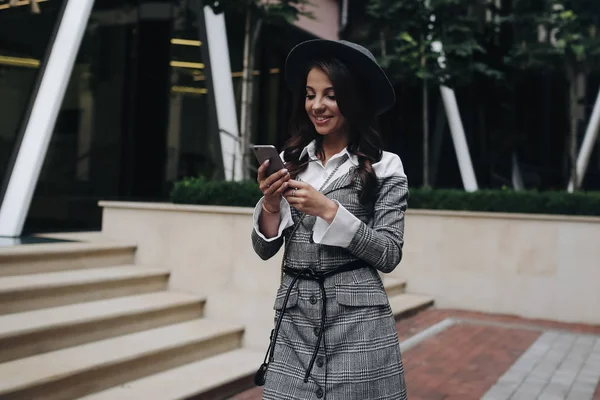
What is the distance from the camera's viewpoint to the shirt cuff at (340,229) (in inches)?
76.3

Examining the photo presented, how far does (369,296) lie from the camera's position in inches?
82.3

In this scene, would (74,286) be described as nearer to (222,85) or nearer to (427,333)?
(427,333)

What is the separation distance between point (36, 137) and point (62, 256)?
2711 millimetres

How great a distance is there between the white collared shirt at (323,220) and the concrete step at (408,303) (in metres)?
5.66

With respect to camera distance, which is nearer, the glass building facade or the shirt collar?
the shirt collar

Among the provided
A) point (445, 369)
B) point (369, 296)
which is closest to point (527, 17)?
point (445, 369)

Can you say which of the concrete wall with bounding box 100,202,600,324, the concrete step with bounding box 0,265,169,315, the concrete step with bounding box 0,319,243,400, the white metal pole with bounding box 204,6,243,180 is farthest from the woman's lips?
the white metal pole with bounding box 204,6,243,180

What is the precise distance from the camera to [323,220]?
79.3 inches

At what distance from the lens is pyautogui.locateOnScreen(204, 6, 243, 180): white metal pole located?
10.9 metres

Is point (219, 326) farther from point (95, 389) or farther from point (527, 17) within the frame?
point (527, 17)

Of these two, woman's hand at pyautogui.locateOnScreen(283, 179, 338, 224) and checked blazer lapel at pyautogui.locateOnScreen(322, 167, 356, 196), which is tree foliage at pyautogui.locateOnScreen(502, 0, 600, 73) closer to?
checked blazer lapel at pyautogui.locateOnScreen(322, 167, 356, 196)

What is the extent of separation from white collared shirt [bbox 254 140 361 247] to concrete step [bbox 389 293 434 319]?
566 centimetres

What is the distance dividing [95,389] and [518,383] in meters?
3.38

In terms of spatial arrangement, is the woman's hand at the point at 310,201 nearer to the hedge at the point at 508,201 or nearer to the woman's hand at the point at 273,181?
the woman's hand at the point at 273,181
